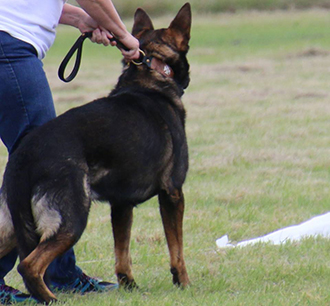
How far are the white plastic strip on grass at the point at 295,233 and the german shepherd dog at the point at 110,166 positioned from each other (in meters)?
0.99

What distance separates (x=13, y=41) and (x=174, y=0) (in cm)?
3116

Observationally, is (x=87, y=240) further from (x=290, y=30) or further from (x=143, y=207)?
(x=290, y=30)

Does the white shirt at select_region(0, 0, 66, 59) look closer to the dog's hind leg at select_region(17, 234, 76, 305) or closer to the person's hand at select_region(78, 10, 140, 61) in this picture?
the person's hand at select_region(78, 10, 140, 61)

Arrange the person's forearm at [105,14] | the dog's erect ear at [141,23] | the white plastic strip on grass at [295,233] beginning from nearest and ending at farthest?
the person's forearm at [105,14], the dog's erect ear at [141,23], the white plastic strip on grass at [295,233]

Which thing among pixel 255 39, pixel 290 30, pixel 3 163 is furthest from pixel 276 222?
pixel 290 30

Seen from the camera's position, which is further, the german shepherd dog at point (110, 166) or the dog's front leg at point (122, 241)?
the dog's front leg at point (122, 241)

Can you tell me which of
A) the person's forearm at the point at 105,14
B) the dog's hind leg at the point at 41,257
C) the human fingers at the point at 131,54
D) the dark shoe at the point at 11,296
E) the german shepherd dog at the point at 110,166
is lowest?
the dark shoe at the point at 11,296

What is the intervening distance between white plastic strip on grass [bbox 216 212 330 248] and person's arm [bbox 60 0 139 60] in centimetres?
160

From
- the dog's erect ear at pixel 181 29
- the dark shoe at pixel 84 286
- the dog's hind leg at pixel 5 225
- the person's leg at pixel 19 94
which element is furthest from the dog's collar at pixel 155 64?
the dark shoe at pixel 84 286

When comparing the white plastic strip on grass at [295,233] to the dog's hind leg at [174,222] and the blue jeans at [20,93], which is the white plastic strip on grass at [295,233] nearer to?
the dog's hind leg at [174,222]

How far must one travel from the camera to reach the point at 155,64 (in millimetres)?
4062

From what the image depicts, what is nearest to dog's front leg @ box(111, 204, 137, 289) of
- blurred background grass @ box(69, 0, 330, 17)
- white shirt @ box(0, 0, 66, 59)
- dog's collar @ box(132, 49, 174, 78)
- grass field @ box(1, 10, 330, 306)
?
grass field @ box(1, 10, 330, 306)

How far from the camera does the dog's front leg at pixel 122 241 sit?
3.98 m

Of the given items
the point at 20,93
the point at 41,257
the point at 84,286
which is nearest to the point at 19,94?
the point at 20,93
